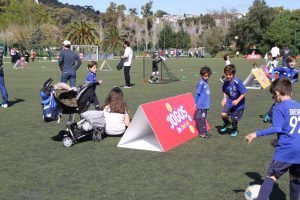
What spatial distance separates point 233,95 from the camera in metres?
8.52

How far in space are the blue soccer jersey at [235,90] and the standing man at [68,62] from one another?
240 inches

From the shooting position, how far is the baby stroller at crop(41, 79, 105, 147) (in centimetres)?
781

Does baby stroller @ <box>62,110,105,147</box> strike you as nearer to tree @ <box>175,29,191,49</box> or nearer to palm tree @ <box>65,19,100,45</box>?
palm tree @ <box>65,19,100,45</box>

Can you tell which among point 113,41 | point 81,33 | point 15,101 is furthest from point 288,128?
point 113,41

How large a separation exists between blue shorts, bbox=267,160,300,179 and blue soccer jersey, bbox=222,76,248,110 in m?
3.92

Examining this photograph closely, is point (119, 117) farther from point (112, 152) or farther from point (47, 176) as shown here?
point (47, 176)

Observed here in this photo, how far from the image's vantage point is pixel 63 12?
174 meters

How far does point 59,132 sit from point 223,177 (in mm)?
4321

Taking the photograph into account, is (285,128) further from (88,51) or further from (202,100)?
(88,51)

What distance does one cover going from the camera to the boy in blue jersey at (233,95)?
8.26m

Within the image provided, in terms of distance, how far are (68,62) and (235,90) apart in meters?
6.64

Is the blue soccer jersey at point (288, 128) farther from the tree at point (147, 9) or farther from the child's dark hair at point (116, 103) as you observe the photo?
the tree at point (147, 9)

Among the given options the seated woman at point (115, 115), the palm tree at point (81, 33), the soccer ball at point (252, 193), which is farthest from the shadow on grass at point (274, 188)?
the palm tree at point (81, 33)

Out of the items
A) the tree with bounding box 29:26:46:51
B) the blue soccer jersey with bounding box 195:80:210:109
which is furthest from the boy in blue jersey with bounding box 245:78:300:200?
the tree with bounding box 29:26:46:51
